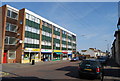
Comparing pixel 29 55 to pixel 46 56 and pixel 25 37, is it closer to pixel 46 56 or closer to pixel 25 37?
pixel 25 37

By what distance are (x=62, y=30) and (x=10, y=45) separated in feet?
94.3

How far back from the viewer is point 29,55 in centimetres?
3153

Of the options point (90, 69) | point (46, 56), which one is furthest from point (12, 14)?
point (90, 69)

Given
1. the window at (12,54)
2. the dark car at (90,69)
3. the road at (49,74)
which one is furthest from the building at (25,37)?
the dark car at (90,69)

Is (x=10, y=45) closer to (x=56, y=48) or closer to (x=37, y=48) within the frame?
(x=37, y=48)

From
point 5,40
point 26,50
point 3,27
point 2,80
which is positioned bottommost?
point 2,80

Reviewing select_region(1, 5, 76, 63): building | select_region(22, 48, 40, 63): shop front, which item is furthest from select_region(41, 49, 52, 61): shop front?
select_region(22, 48, 40, 63): shop front

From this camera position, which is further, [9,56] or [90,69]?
[9,56]

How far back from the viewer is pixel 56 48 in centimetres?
4650

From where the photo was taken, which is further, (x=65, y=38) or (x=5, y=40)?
(x=65, y=38)

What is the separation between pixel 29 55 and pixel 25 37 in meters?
4.74

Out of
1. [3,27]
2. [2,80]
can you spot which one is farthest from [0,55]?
[2,80]

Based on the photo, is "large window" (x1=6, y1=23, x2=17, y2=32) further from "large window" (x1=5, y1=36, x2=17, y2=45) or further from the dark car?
the dark car

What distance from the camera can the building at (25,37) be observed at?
26641 mm
